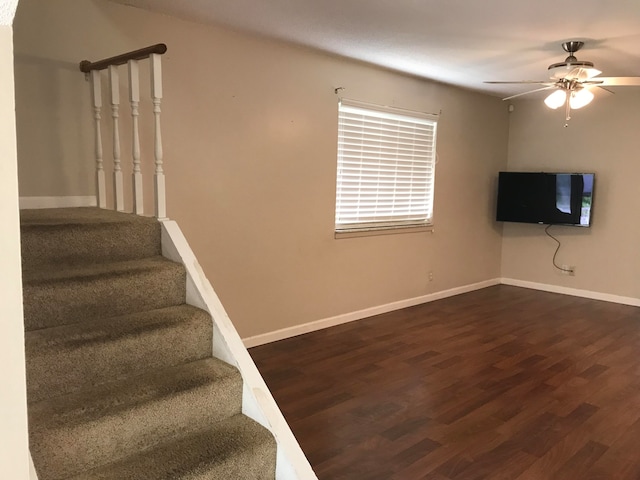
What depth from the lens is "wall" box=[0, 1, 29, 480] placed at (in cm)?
104

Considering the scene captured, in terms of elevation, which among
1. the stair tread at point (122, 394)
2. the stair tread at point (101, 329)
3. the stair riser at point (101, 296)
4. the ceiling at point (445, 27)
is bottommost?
the stair tread at point (122, 394)

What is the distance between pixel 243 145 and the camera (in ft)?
12.7

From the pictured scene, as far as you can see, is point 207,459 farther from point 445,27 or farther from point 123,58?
point 445,27

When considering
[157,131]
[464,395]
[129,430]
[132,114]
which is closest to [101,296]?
[129,430]

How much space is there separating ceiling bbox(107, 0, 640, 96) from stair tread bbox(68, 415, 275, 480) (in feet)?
7.91

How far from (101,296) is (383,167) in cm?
344

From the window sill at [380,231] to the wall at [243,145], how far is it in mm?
60

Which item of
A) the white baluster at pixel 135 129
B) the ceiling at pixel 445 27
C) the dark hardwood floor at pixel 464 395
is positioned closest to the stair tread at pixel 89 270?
the white baluster at pixel 135 129

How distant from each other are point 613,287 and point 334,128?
156 inches

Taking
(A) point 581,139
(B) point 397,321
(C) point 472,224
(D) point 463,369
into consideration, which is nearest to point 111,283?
(D) point 463,369

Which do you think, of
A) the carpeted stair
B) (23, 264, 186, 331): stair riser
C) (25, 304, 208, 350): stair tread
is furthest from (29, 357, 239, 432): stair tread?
(23, 264, 186, 331): stair riser

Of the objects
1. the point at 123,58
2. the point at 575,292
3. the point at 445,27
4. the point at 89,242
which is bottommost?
the point at 575,292

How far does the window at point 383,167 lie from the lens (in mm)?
4707

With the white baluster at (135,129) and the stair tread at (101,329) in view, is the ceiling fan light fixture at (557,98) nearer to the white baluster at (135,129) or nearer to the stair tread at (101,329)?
the white baluster at (135,129)
